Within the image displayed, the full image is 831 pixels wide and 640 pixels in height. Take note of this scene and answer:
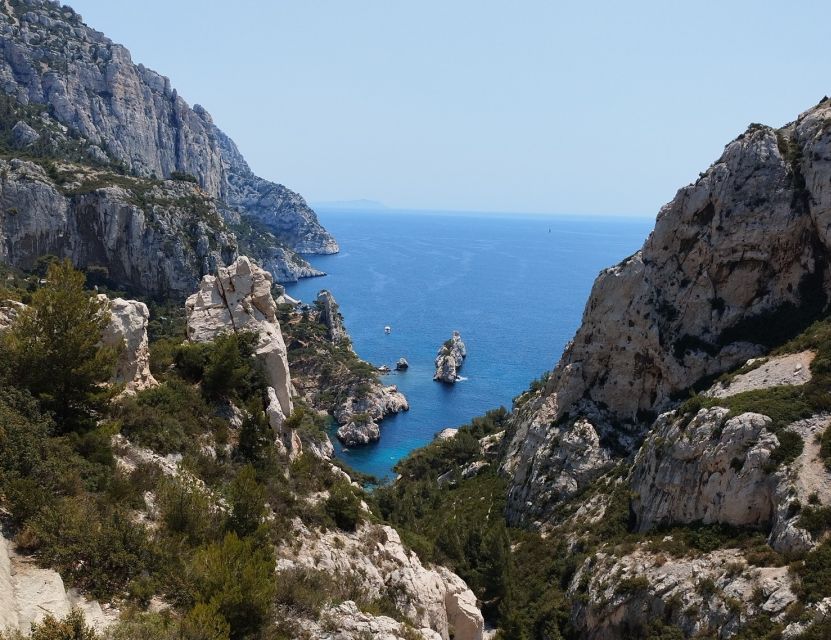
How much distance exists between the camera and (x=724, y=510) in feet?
78.2

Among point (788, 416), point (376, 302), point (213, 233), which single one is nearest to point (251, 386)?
point (788, 416)

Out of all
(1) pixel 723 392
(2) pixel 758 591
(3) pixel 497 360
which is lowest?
(3) pixel 497 360

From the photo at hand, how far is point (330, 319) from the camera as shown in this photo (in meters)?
99.4

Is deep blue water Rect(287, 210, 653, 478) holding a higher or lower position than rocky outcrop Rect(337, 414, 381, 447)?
higher

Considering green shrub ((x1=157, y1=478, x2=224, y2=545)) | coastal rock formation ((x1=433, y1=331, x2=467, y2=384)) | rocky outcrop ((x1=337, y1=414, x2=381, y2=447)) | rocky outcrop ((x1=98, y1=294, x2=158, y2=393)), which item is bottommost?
rocky outcrop ((x1=337, y1=414, x2=381, y2=447))

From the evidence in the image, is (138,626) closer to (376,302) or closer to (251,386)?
(251,386)

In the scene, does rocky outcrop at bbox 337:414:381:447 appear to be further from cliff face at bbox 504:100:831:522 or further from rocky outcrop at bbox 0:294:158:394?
rocky outcrop at bbox 0:294:158:394

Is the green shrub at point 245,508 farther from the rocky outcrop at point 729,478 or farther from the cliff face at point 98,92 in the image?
the cliff face at point 98,92

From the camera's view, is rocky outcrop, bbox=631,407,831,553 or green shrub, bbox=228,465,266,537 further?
rocky outcrop, bbox=631,407,831,553

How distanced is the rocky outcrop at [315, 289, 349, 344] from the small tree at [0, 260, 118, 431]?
79.7 meters

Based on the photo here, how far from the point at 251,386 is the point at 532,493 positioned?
21.4m

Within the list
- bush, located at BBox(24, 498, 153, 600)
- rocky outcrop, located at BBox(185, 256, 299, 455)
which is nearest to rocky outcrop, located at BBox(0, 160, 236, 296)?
rocky outcrop, located at BBox(185, 256, 299, 455)

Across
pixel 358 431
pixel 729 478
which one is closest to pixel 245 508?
pixel 729 478

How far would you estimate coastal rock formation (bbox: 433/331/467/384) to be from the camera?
317ft
